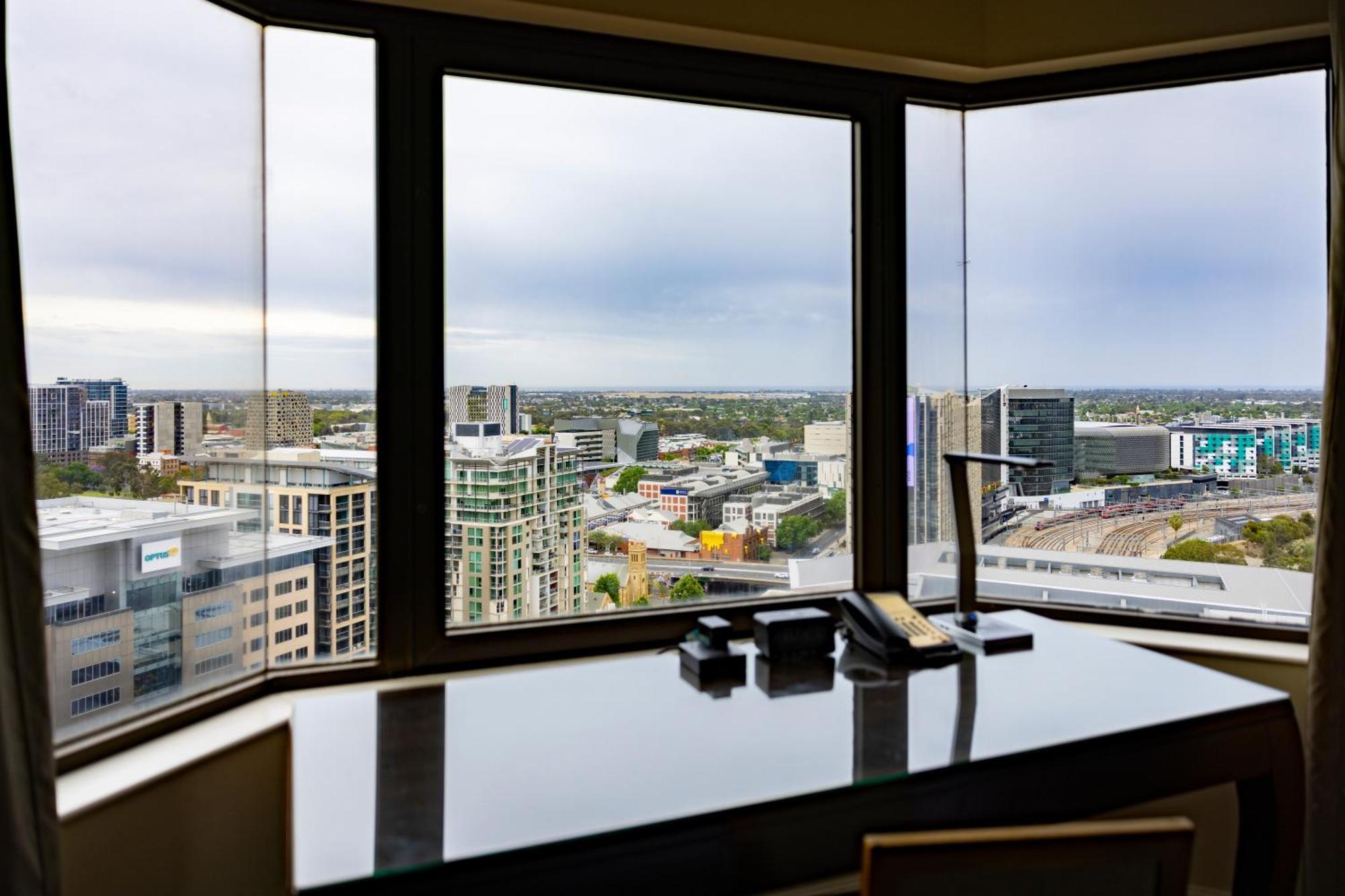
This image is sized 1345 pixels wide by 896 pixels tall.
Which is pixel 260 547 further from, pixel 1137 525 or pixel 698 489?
pixel 1137 525

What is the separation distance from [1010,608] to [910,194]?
47.8 inches

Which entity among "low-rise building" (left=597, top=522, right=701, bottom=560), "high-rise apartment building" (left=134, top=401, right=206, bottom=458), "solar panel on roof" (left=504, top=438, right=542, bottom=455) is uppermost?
"high-rise apartment building" (left=134, top=401, right=206, bottom=458)

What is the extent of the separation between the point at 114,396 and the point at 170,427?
0.12 meters

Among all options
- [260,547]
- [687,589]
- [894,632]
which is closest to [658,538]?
[687,589]

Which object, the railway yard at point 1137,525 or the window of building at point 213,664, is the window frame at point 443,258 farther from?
the railway yard at point 1137,525

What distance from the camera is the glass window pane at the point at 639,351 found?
6.84 ft

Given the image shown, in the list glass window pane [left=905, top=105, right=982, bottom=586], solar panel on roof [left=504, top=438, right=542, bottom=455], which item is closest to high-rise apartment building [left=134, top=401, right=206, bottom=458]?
solar panel on roof [left=504, top=438, right=542, bottom=455]

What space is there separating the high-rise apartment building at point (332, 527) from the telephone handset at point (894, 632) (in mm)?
1084

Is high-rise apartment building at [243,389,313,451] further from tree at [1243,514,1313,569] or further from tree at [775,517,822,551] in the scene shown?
tree at [1243,514,1313,569]

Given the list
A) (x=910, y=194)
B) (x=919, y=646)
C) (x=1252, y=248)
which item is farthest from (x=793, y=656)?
(x=1252, y=248)

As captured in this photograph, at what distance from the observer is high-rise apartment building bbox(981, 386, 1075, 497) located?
8.11 ft

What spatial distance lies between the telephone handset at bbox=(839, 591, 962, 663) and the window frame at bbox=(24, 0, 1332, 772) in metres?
0.41

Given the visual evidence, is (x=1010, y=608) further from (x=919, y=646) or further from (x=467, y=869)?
(x=467, y=869)

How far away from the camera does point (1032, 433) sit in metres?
2.50
